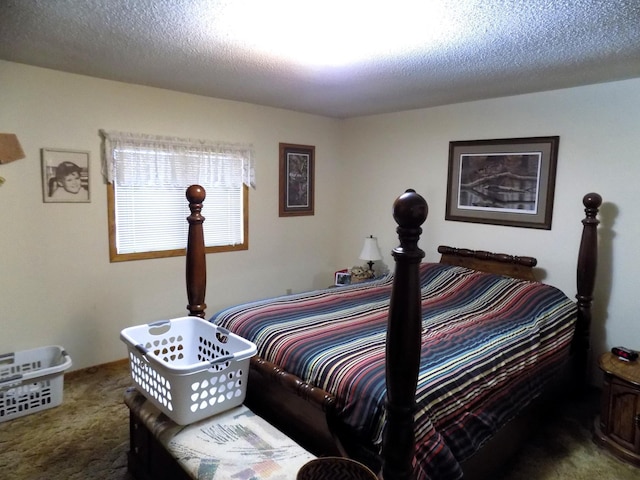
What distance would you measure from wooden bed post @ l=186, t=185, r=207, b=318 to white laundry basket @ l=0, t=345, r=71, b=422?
3.60ft

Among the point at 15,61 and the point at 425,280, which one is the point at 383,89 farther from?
the point at 15,61

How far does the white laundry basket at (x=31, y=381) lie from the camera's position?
2.60 m

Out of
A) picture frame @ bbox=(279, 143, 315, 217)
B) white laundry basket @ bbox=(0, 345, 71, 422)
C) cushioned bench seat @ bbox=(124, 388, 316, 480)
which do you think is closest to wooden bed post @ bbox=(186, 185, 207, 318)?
cushioned bench seat @ bbox=(124, 388, 316, 480)

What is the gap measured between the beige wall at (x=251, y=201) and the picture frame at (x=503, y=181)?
0.07 meters

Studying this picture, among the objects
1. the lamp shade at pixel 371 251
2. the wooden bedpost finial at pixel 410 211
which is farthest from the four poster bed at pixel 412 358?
the lamp shade at pixel 371 251

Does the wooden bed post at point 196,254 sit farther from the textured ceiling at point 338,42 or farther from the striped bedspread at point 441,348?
the textured ceiling at point 338,42

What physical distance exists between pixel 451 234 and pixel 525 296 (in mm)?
1089

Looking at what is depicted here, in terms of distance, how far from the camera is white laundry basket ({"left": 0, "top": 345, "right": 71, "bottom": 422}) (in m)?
2.60

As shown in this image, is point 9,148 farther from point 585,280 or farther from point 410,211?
point 585,280

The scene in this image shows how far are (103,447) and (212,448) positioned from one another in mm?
1132

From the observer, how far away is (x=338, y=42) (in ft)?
7.25

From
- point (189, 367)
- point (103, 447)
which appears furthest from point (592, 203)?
point (103, 447)

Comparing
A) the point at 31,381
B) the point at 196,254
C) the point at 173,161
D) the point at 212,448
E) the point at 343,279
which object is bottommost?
the point at 31,381

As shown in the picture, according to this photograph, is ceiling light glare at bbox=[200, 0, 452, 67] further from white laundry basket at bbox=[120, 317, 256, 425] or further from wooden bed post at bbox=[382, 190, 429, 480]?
white laundry basket at bbox=[120, 317, 256, 425]
